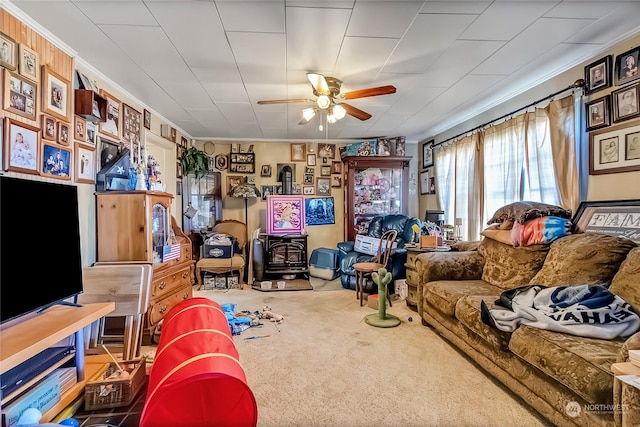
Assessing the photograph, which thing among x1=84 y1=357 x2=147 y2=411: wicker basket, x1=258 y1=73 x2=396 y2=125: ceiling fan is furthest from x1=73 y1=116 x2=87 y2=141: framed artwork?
x1=84 y1=357 x2=147 y2=411: wicker basket

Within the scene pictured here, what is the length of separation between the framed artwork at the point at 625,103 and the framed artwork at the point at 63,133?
413cm

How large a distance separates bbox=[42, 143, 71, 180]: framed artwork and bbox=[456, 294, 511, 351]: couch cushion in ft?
10.2

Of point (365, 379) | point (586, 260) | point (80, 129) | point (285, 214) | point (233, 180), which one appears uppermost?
point (80, 129)

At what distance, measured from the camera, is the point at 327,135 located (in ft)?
17.7

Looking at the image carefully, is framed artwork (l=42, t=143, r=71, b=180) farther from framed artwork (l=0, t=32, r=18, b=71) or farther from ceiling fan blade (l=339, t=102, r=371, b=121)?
ceiling fan blade (l=339, t=102, r=371, b=121)

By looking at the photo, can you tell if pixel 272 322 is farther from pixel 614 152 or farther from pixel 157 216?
pixel 614 152

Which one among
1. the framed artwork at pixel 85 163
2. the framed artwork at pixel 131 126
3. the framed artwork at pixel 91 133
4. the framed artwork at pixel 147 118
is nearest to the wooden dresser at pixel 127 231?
the framed artwork at pixel 85 163

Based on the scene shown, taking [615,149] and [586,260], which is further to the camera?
[615,149]

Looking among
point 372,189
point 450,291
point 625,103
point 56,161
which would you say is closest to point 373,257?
point 372,189

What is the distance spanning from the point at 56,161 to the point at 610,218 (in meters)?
4.08

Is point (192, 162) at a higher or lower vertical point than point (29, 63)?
lower

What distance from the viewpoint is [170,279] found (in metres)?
3.14

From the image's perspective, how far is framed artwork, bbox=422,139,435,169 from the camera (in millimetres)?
5422

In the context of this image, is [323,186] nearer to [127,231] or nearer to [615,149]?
[127,231]
